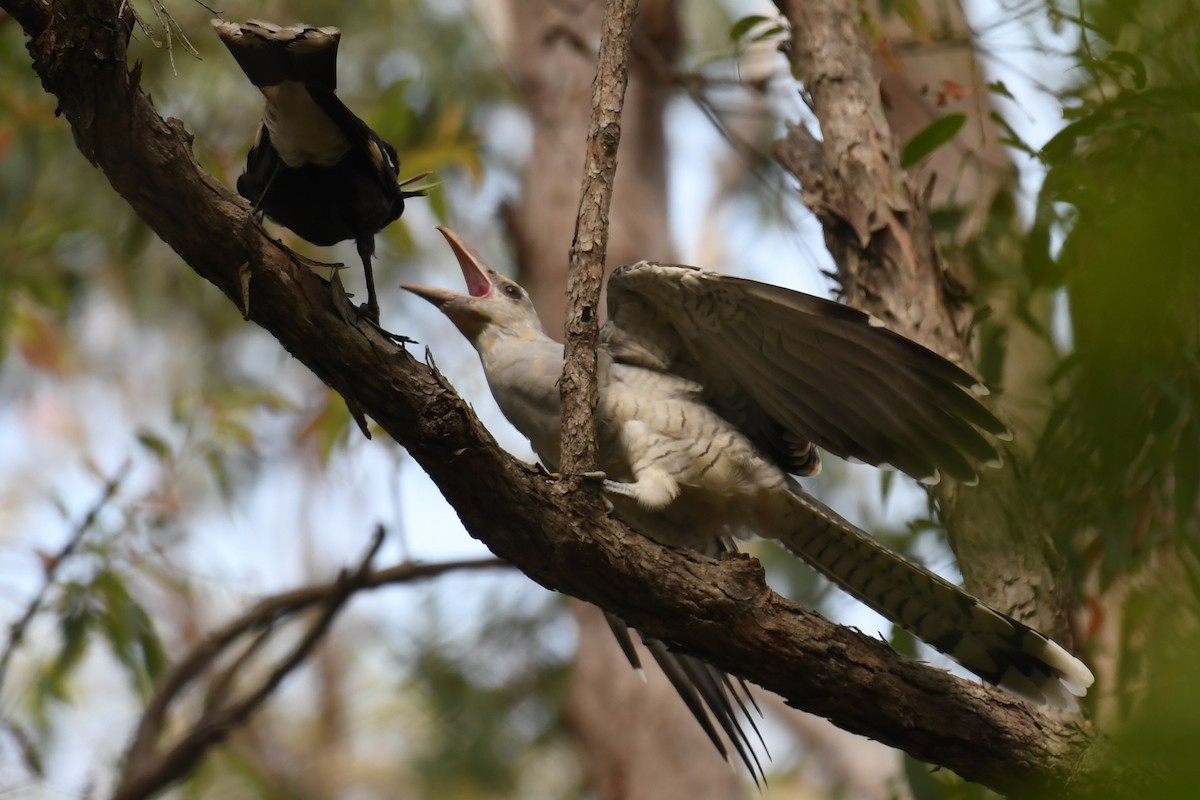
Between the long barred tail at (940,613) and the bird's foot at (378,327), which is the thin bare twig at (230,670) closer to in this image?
the long barred tail at (940,613)

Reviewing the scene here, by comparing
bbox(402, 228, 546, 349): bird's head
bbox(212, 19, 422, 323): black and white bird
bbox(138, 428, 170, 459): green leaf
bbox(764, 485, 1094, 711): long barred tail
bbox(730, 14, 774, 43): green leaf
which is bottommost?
bbox(764, 485, 1094, 711): long barred tail

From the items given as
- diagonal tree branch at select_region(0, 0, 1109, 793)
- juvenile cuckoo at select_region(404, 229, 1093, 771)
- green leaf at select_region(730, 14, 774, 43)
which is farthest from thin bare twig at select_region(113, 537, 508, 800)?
green leaf at select_region(730, 14, 774, 43)

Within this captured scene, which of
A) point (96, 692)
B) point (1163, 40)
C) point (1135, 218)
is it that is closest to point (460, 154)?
point (1163, 40)

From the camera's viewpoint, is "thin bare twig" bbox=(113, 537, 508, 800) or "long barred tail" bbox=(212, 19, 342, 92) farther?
"thin bare twig" bbox=(113, 537, 508, 800)

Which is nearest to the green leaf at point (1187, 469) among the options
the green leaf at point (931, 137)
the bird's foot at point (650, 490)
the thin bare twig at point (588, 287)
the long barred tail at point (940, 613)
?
the long barred tail at point (940, 613)

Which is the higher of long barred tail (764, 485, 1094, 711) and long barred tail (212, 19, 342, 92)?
long barred tail (212, 19, 342, 92)

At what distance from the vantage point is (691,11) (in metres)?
12.8

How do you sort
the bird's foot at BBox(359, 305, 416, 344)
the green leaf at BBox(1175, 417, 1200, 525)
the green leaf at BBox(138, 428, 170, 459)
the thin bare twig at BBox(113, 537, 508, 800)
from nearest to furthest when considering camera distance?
the bird's foot at BBox(359, 305, 416, 344), the green leaf at BBox(1175, 417, 1200, 525), the thin bare twig at BBox(113, 537, 508, 800), the green leaf at BBox(138, 428, 170, 459)

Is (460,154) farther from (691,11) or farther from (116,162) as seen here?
(691,11)

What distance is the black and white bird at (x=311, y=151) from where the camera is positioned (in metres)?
2.84

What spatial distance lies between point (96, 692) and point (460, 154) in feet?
23.7

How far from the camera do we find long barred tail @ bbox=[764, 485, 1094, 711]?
3471mm

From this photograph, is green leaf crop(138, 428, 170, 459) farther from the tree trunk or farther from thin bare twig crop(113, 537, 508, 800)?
the tree trunk

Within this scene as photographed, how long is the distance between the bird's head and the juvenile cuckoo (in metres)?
0.01
